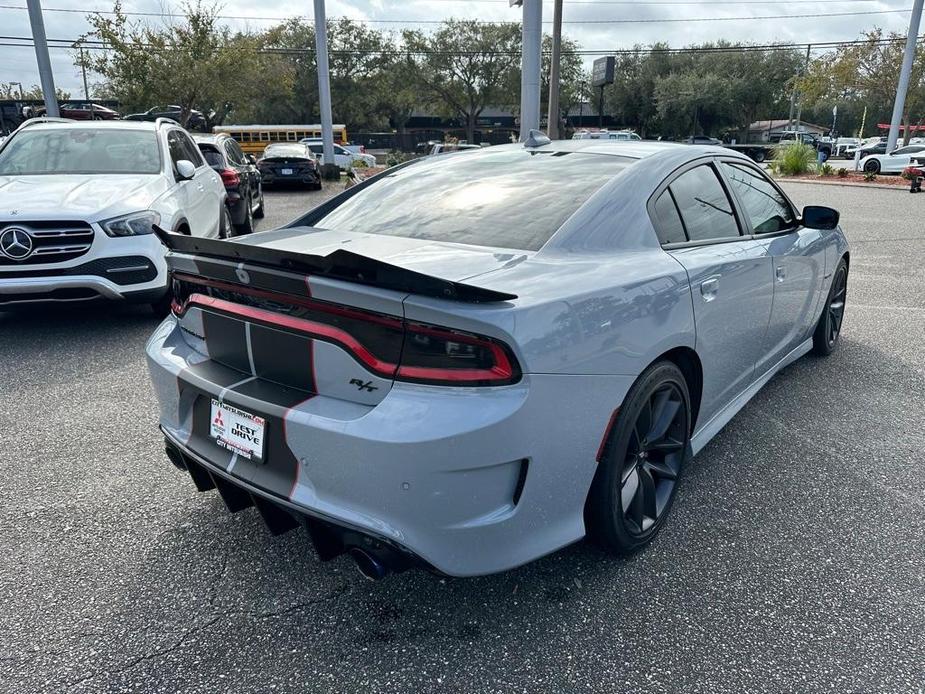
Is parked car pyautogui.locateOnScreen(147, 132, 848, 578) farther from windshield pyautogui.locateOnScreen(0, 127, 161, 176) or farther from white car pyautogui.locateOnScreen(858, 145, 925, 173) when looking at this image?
white car pyautogui.locateOnScreen(858, 145, 925, 173)

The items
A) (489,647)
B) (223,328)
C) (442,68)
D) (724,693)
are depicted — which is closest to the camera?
(724,693)

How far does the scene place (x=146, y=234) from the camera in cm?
541

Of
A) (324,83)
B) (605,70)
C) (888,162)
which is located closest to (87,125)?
(324,83)

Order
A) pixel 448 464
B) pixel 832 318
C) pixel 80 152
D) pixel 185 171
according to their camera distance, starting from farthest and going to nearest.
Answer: pixel 80 152 → pixel 185 171 → pixel 832 318 → pixel 448 464

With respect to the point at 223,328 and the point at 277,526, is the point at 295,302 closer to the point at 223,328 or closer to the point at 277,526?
the point at 223,328

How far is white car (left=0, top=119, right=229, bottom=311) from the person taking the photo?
507 cm

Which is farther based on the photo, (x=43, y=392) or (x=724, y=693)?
(x=43, y=392)

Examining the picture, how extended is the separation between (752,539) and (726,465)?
2.19 ft

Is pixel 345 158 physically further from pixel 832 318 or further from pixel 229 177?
pixel 832 318

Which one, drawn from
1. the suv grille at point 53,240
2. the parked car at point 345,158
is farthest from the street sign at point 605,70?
the suv grille at point 53,240

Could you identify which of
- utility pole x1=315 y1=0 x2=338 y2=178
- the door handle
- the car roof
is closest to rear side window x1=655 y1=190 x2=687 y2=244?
the door handle

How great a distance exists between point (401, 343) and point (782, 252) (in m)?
2.48

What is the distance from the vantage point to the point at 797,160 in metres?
24.6

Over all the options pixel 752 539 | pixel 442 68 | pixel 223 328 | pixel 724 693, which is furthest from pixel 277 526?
pixel 442 68
